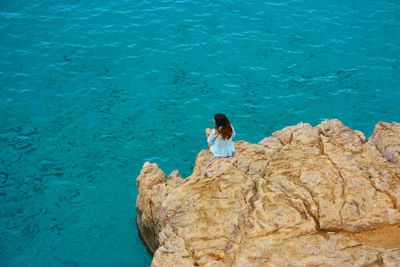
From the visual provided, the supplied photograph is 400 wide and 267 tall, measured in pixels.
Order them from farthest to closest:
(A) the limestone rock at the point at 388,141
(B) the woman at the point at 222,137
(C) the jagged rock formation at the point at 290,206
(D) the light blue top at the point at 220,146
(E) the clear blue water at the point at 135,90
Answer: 1. (E) the clear blue water at the point at 135,90
2. (D) the light blue top at the point at 220,146
3. (B) the woman at the point at 222,137
4. (A) the limestone rock at the point at 388,141
5. (C) the jagged rock formation at the point at 290,206

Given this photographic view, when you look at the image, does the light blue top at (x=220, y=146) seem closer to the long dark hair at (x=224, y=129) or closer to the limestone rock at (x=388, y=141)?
the long dark hair at (x=224, y=129)

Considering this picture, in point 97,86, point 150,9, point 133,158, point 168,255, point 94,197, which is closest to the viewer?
point 168,255

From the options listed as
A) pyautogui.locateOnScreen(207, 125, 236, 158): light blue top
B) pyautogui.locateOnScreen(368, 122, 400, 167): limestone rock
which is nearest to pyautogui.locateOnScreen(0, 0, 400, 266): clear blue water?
pyautogui.locateOnScreen(207, 125, 236, 158): light blue top

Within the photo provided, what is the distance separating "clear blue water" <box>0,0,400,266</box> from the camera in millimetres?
11109

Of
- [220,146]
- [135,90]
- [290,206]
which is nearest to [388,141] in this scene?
[290,206]

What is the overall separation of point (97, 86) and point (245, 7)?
11.0 meters

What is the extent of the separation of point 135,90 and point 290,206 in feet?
34.7

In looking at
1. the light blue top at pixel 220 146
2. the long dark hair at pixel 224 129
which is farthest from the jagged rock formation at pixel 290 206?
the long dark hair at pixel 224 129

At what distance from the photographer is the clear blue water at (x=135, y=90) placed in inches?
437

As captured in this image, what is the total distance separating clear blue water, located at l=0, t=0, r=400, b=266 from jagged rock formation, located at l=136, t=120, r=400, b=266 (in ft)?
11.5

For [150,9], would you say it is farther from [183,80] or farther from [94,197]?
[94,197]

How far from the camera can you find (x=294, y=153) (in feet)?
28.0

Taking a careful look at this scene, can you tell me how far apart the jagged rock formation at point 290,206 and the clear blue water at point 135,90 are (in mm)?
3507

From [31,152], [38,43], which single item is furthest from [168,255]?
[38,43]
